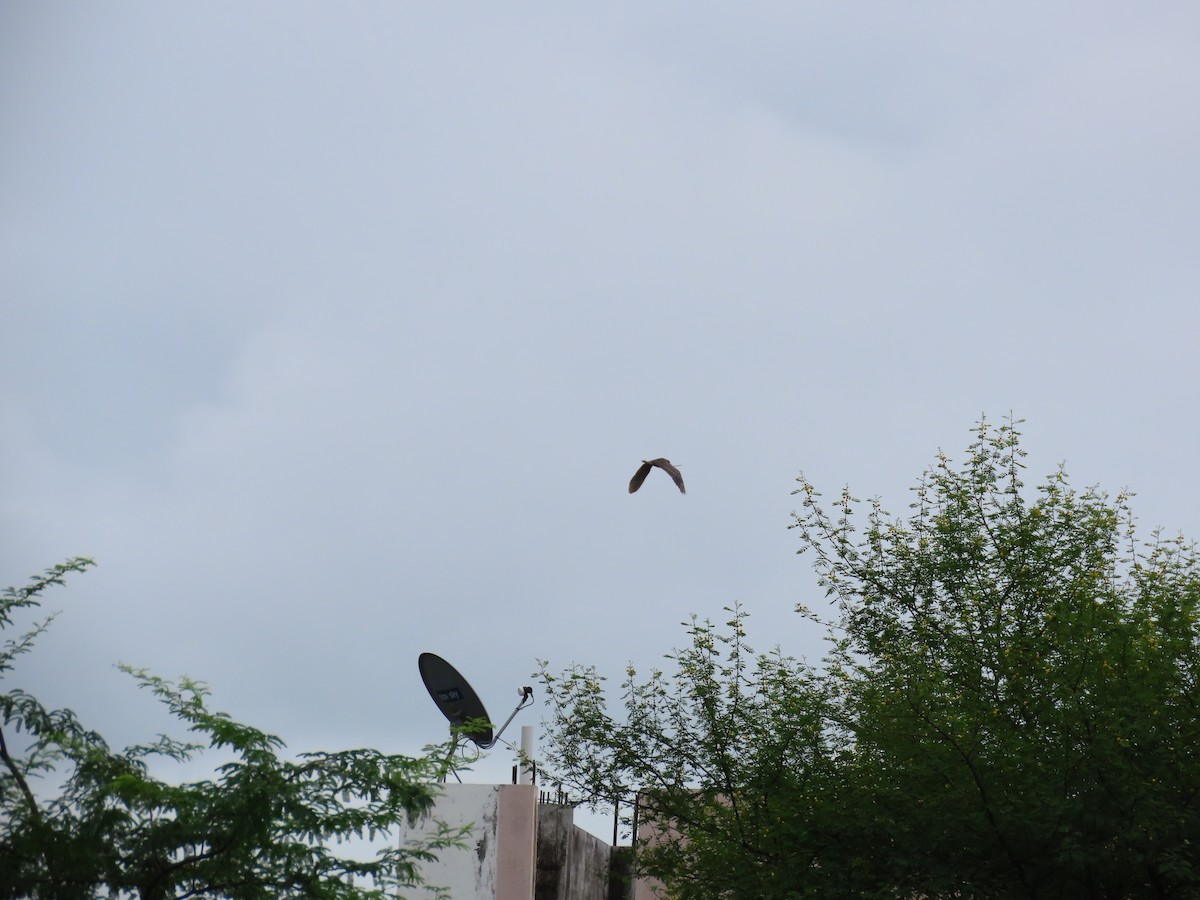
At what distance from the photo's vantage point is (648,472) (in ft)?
48.3

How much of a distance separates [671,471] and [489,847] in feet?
24.1

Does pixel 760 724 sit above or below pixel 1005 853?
above

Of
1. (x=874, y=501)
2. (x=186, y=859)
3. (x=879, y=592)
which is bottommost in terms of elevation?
(x=186, y=859)

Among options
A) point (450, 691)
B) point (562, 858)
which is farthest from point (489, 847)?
point (450, 691)

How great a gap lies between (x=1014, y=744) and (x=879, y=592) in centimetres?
698

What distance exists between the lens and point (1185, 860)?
1265 cm

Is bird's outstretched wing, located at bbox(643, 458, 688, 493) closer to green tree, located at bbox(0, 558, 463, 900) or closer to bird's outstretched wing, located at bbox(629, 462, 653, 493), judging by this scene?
bird's outstretched wing, located at bbox(629, 462, 653, 493)

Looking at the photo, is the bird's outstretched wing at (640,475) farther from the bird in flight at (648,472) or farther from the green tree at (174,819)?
the green tree at (174,819)

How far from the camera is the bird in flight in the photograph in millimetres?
13969

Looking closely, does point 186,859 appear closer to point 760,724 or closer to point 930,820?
point 930,820

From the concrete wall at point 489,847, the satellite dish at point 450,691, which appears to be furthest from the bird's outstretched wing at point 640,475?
the concrete wall at point 489,847

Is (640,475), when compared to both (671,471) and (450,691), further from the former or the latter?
(450,691)

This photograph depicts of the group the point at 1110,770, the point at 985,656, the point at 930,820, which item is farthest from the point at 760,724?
the point at 1110,770

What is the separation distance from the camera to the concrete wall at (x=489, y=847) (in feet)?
59.8
